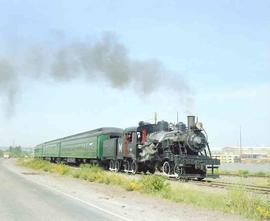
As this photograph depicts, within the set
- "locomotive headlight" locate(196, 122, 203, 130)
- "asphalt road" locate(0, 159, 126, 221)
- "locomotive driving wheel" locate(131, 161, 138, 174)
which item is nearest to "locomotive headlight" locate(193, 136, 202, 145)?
"locomotive headlight" locate(196, 122, 203, 130)

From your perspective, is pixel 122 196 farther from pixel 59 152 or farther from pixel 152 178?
pixel 59 152

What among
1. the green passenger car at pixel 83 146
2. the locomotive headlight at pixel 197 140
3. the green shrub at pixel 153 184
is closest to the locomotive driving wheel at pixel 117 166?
the green passenger car at pixel 83 146

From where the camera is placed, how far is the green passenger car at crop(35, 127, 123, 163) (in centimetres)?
4184

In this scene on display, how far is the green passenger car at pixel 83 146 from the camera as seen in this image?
137ft

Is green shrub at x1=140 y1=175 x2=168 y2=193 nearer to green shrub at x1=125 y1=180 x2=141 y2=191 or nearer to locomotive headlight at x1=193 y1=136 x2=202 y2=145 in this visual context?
green shrub at x1=125 y1=180 x2=141 y2=191

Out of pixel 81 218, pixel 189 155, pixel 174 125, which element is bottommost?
pixel 81 218

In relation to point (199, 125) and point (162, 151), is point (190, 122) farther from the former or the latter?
point (162, 151)

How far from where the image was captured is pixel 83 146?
4762 cm

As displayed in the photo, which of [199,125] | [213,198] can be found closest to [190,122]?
[199,125]

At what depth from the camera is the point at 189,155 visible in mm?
27109

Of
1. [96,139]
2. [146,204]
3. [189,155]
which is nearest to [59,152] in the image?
[96,139]

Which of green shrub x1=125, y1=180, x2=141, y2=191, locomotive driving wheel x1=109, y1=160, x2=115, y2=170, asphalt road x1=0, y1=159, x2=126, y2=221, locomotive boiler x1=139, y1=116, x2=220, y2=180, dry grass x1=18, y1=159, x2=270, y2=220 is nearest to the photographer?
asphalt road x1=0, y1=159, x2=126, y2=221

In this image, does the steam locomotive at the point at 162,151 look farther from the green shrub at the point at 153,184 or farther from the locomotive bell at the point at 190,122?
the green shrub at the point at 153,184

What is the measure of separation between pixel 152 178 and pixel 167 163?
781 cm
